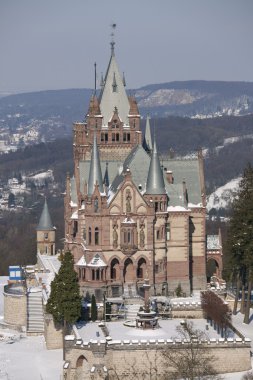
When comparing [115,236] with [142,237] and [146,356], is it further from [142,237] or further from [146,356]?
[146,356]

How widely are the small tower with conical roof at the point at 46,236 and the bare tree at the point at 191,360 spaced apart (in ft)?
137

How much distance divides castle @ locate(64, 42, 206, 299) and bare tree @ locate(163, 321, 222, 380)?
57.6ft

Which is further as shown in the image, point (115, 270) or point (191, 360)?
point (115, 270)

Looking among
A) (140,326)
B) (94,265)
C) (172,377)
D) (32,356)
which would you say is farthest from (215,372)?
(94,265)

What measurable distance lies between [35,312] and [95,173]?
34.1ft

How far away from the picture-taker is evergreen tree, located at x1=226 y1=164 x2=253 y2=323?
86200 mm

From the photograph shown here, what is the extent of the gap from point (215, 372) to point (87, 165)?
93.5 ft

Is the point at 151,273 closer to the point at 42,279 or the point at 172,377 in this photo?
the point at 42,279

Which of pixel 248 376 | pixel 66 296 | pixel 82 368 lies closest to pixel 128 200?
pixel 66 296

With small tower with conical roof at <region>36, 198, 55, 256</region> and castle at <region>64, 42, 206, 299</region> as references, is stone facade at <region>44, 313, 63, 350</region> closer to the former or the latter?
castle at <region>64, 42, 206, 299</region>

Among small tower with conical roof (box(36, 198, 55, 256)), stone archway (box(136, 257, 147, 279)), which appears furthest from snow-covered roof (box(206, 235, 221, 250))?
small tower with conical roof (box(36, 198, 55, 256))

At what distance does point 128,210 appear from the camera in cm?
9431

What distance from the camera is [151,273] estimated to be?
95.5 meters

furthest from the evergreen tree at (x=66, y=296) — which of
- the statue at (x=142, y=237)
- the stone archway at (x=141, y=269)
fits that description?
the stone archway at (x=141, y=269)
